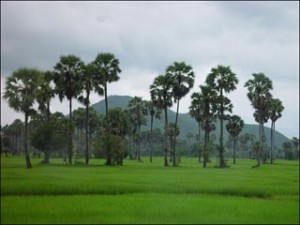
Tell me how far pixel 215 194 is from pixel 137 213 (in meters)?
7.88

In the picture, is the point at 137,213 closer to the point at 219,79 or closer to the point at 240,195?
the point at 240,195

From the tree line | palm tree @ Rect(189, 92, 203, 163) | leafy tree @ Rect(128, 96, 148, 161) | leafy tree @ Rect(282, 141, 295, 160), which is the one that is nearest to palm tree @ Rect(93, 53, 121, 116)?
→ the tree line

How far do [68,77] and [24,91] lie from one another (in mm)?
15193

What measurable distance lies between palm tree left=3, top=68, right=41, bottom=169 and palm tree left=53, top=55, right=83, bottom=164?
1347 centimetres

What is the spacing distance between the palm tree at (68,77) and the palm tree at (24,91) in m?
13.5

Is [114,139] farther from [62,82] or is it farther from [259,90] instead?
[259,90]

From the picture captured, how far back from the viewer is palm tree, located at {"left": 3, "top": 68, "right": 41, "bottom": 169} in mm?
36719

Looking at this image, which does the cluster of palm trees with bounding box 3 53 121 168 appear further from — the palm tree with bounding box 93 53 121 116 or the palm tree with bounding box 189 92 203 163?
the palm tree with bounding box 189 92 203 163

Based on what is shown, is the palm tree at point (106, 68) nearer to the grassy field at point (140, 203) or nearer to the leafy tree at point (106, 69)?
the leafy tree at point (106, 69)

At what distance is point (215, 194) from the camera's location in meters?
24.4

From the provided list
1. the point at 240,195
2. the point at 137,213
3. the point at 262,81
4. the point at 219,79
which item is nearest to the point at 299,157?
the point at 262,81

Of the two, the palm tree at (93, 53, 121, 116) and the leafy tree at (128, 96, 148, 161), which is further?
the leafy tree at (128, 96, 148, 161)

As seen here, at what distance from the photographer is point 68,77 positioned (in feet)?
176

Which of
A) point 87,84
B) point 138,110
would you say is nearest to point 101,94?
point 87,84
